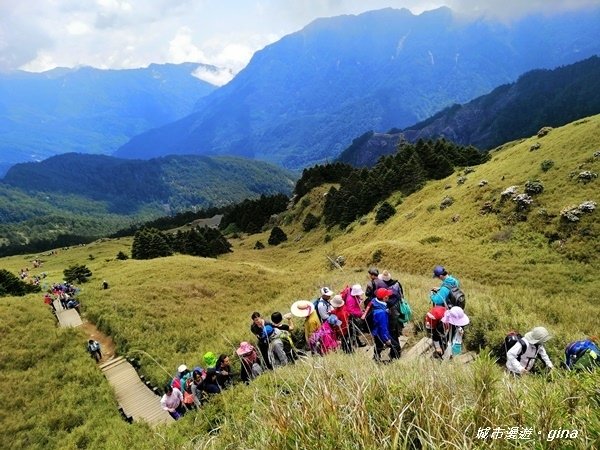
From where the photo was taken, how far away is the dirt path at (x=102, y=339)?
846 inches

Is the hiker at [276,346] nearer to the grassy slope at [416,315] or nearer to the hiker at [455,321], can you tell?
the grassy slope at [416,315]

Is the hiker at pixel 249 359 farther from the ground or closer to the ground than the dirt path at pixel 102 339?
farther from the ground

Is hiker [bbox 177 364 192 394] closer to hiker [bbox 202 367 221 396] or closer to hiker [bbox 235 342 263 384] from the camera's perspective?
hiker [bbox 202 367 221 396]

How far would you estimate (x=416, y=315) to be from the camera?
13070mm

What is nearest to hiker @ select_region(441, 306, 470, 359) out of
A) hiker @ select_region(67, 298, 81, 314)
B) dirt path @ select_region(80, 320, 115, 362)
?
dirt path @ select_region(80, 320, 115, 362)

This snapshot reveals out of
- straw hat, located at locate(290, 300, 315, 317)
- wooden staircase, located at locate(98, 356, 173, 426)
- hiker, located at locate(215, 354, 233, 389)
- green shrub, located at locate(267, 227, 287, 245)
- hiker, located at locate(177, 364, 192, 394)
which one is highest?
straw hat, located at locate(290, 300, 315, 317)

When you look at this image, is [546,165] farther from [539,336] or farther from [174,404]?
[174,404]

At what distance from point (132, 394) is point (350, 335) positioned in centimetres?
1177

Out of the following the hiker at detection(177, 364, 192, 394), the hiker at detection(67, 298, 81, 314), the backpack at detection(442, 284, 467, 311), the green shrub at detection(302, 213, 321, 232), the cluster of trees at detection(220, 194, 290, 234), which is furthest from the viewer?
the cluster of trees at detection(220, 194, 290, 234)

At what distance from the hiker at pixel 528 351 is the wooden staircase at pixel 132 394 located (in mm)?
11091

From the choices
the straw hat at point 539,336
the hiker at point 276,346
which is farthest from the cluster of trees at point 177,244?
the straw hat at point 539,336

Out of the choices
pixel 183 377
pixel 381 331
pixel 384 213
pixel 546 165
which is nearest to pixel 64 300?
pixel 183 377

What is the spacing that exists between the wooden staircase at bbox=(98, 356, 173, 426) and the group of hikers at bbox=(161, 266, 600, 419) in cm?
384

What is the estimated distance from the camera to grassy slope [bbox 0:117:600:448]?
357 centimetres
